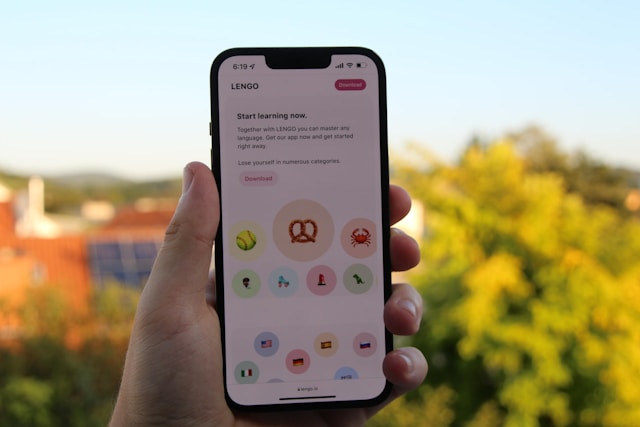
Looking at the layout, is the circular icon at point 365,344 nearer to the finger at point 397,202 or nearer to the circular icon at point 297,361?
the circular icon at point 297,361

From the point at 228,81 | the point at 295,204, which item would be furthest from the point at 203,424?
the point at 228,81

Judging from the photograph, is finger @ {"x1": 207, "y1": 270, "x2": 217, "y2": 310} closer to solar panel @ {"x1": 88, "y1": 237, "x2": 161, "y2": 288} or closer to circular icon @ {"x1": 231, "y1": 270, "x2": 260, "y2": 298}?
circular icon @ {"x1": 231, "y1": 270, "x2": 260, "y2": 298}

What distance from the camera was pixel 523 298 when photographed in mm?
3947

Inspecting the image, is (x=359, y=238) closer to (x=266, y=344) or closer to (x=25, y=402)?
(x=266, y=344)

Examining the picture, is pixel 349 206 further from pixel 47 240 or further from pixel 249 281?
pixel 47 240

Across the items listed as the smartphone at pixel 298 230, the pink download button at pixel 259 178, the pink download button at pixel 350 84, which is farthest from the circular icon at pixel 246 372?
the pink download button at pixel 350 84

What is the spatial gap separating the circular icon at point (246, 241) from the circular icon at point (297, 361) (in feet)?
0.43

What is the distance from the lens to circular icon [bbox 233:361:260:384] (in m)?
0.85

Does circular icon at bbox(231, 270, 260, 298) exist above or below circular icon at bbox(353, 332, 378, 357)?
above

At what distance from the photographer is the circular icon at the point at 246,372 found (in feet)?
2.80

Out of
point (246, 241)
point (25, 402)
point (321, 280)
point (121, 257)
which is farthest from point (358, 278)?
point (121, 257)

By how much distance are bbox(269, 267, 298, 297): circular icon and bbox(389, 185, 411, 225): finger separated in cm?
16

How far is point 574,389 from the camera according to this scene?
12.6ft

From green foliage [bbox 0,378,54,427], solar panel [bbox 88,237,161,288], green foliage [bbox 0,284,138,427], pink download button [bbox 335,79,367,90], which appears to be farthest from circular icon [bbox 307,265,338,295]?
solar panel [bbox 88,237,161,288]
